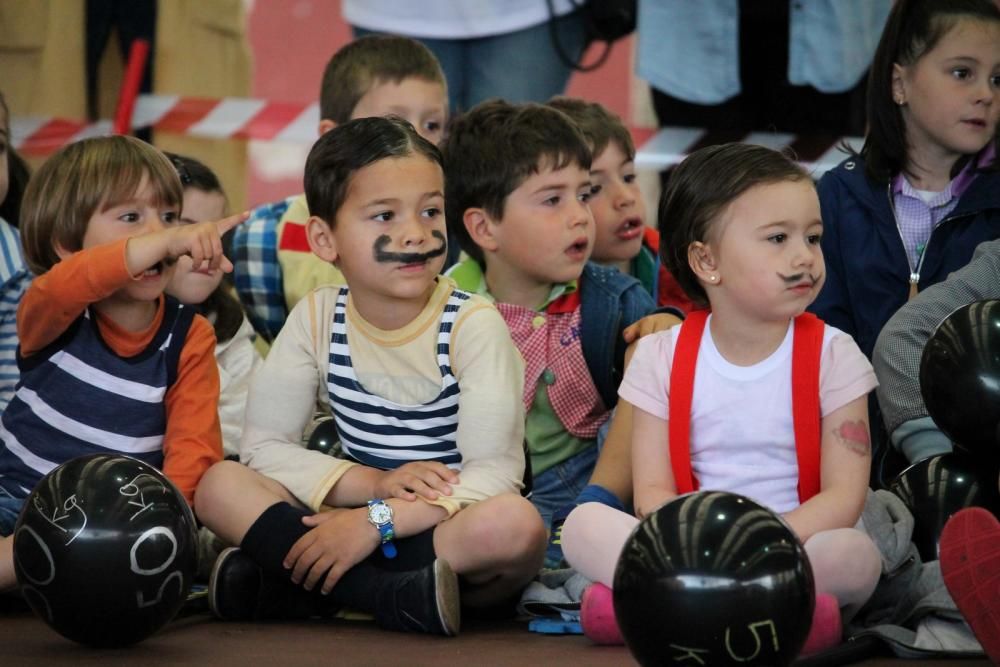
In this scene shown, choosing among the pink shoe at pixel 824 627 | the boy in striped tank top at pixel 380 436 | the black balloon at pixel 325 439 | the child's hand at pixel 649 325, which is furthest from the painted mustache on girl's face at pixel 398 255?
the pink shoe at pixel 824 627

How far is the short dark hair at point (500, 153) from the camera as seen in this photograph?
11.3 ft

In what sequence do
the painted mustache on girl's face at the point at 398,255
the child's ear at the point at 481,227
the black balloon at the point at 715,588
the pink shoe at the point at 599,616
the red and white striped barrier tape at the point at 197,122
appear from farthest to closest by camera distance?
the red and white striped barrier tape at the point at 197,122 < the child's ear at the point at 481,227 < the painted mustache on girl's face at the point at 398,255 < the pink shoe at the point at 599,616 < the black balloon at the point at 715,588

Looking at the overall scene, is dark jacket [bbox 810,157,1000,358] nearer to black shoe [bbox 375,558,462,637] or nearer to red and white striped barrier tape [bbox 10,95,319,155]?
black shoe [bbox 375,558,462,637]

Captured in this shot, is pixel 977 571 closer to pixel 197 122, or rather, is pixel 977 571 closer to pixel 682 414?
pixel 682 414

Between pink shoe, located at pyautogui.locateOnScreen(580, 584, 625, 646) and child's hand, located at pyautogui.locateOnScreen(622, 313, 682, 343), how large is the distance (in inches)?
32.0

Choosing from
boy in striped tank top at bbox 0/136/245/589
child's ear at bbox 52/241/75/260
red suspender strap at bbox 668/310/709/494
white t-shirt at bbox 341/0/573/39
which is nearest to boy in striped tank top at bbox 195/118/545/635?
boy in striped tank top at bbox 0/136/245/589

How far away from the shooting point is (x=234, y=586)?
9.31 ft

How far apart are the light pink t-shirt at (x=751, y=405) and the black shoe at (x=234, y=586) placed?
2.60 ft

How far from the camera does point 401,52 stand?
4.14 meters

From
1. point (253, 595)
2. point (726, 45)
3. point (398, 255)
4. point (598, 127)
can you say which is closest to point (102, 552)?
point (253, 595)

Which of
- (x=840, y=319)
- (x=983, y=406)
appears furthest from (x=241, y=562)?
(x=840, y=319)

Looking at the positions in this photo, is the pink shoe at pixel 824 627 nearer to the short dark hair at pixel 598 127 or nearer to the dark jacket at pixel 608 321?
the dark jacket at pixel 608 321

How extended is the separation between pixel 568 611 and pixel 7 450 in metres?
1.24

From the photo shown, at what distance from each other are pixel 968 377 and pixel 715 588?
2.71ft
